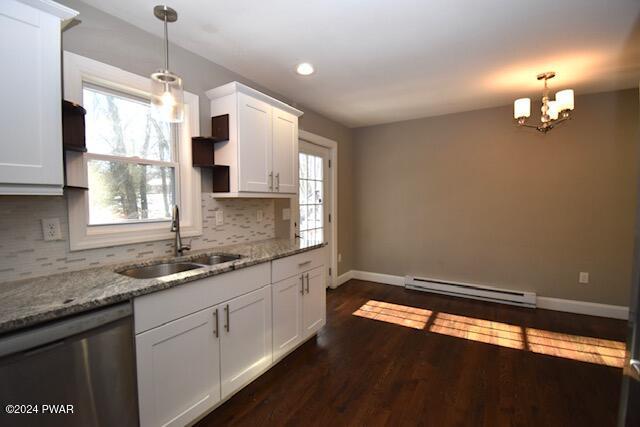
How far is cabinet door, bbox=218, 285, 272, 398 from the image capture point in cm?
177

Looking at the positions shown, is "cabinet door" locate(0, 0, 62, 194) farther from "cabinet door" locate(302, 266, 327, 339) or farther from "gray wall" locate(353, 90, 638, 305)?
"gray wall" locate(353, 90, 638, 305)

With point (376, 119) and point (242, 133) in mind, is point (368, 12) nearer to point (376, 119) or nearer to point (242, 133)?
point (242, 133)

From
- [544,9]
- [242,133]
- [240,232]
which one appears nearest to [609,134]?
[544,9]

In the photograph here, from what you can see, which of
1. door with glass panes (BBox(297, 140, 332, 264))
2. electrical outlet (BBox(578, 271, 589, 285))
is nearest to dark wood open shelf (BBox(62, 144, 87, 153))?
door with glass panes (BBox(297, 140, 332, 264))

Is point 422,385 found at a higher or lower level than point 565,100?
lower

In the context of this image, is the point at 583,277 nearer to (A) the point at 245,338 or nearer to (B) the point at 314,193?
(B) the point at 314,193

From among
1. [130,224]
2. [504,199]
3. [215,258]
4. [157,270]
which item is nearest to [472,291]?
[504,199]

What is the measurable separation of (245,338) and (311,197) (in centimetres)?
221

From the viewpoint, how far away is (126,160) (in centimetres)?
192

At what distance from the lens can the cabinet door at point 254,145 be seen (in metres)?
2.25

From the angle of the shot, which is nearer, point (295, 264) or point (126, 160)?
point (126, 160)

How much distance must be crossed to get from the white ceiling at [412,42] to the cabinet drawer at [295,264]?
162 centimetres

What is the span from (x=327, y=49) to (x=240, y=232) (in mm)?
1704

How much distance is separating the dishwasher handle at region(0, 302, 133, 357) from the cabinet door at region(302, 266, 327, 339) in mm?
1419
